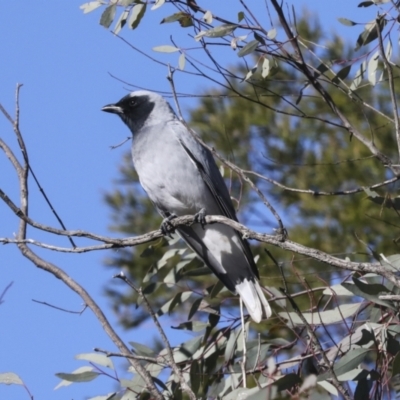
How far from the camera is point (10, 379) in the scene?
2.93m

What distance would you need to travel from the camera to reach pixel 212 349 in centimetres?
372

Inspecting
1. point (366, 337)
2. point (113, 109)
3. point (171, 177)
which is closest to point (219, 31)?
point (366, 337)

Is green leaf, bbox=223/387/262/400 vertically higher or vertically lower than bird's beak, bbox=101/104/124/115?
lower

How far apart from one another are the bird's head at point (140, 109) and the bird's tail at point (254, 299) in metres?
1.05

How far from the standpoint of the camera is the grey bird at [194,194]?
4371 millimetres

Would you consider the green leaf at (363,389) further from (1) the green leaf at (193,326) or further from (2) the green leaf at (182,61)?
(2) the green leaf at (182,61)

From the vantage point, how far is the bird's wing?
14.4 ft

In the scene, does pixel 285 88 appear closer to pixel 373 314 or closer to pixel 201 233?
pixel 201 233

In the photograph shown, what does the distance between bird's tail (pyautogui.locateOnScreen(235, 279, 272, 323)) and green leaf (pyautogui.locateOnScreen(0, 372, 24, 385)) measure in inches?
46.1

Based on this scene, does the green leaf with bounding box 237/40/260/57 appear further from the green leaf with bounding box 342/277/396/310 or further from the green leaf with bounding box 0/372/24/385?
the green leaf with bounding box 0/372/24/385

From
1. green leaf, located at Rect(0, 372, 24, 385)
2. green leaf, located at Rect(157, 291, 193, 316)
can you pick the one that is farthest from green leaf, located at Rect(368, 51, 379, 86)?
green leaf, located at Rect(0, 372, 24, 385)

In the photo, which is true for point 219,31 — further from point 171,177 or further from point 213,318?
point 171,177

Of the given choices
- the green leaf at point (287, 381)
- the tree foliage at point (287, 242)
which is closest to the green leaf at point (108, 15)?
the tree foliage at point (287, 242)

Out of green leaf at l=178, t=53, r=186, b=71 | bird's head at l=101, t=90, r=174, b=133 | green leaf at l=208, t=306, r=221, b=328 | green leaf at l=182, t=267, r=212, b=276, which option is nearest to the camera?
green leaf at l=178, t=53, r=186, b=71
